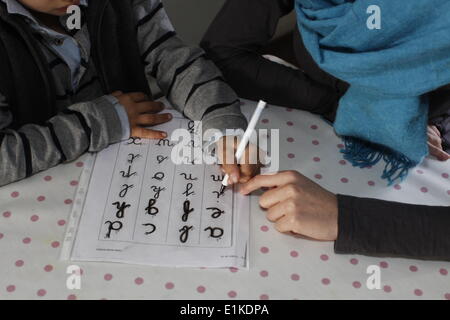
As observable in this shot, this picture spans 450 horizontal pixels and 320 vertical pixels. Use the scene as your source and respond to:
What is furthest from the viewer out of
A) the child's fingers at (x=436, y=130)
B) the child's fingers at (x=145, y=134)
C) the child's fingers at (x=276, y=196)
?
the child's fingers at (x=436, y=130)

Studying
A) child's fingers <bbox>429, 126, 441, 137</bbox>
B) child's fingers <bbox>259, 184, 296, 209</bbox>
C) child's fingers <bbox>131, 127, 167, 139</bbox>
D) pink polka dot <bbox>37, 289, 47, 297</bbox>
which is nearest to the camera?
pink polka dot <bbox>37, 289, 47, 297</bbox>

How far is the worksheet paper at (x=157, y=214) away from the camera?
74cm

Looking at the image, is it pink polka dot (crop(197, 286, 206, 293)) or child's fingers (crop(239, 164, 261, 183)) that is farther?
child's fingers (crop(239, 164, 261, 183))

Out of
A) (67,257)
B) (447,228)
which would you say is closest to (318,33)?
(447,228)

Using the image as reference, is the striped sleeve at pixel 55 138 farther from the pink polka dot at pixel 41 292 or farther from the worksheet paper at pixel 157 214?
the pink polka dot at pixel 41 292

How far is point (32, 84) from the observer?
90 centimetres

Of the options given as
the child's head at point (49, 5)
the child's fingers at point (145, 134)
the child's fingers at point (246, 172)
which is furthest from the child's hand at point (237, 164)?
the child's head at point (49, 5)

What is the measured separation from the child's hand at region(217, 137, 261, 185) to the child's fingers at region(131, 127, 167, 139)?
0.36 feet

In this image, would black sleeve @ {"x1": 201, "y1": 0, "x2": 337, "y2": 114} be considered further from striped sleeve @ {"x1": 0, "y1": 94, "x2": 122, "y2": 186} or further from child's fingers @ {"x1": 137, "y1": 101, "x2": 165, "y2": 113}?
striped sleeve @ {"x1": 0, "y1": 94, "x2": 122, "y2": 186}

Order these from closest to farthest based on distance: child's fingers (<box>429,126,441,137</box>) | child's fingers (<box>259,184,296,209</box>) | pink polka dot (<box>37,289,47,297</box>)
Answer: pink polka dot (<box>37,289,47,297</box>) < child's fingers (<box>259,184,296,209</box>) < child's fingers (<box>429,126,441,137</box>)

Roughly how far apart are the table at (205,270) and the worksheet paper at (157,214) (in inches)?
0.8

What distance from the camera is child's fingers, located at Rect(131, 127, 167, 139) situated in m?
0.91

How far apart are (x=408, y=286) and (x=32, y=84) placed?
2.26ft

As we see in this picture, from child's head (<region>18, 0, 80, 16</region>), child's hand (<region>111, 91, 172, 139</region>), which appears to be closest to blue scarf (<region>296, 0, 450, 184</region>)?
child's hand (<region>111, 91, 172, 139</region>)
